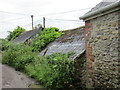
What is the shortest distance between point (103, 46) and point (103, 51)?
0.61 ft

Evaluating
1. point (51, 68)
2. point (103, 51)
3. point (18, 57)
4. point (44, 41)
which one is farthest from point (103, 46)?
point (44, 41)

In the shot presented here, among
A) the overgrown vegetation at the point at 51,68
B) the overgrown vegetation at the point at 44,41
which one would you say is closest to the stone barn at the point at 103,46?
the overgrown vegetation at the point at 51,68

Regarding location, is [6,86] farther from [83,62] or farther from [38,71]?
[83,62]

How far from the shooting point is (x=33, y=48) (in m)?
13.8

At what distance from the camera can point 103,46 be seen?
5746 millimetres

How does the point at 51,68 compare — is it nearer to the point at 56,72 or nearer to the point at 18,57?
the point at 56,72

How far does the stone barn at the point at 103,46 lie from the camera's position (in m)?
5.16

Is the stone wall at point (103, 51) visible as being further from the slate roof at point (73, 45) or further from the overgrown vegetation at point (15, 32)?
the overgrown vegetation at point (15, 32)

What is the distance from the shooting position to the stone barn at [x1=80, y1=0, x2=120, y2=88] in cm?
516

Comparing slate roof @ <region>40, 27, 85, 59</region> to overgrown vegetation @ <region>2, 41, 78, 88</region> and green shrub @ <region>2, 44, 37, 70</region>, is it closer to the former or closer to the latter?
overgrown vegetation @ <region>2, 41, 78, 88</region>

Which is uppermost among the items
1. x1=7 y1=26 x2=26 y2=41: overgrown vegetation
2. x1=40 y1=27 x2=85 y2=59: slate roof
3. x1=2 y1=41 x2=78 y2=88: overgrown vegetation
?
x1=7 y1=26 x2=26 y2=41: overgrown vegetation

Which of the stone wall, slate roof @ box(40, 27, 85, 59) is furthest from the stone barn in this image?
slate roof @ box(40, 27, 85, 59)

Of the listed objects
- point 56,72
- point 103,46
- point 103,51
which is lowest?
point 56,72

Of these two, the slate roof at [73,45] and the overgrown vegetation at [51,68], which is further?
the slate roof at [73,45]
